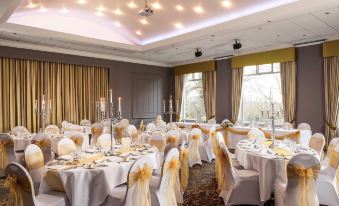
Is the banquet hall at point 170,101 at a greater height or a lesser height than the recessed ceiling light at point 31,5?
lesser

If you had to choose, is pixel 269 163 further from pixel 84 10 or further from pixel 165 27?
pixel 84 10

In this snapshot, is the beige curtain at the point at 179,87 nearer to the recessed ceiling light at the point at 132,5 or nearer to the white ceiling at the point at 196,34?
the white ceiling at the point at 196,34

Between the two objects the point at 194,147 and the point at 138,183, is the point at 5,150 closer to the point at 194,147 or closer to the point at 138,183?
the point at 138,183

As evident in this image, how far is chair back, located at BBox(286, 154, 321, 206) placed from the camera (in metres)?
3.03

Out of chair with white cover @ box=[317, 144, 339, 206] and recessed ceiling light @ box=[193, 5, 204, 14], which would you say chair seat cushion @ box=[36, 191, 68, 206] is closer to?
chair with white cover @ box=[317, 144, 339, 206]

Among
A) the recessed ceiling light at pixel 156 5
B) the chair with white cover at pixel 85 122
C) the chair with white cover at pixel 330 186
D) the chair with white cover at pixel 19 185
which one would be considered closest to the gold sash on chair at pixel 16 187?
the chair with white cover at pixel 19 185

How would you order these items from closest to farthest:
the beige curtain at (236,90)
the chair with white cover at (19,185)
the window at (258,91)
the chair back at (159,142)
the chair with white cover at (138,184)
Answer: the chair with white cover at (19,185), the chair with white cover at (138,184), the chair back at (159,142), the window at (258,91), the beige curtain at (236,90)

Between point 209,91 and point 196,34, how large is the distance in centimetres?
373

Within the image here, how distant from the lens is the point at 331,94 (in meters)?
7.60

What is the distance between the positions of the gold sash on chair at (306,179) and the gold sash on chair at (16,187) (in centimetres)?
279

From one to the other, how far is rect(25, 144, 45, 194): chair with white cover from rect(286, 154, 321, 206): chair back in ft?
10.6

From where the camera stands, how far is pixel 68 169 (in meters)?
3.21

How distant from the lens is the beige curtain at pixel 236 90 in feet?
32.3

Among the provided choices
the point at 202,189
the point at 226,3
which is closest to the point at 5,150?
the point at 202,189
